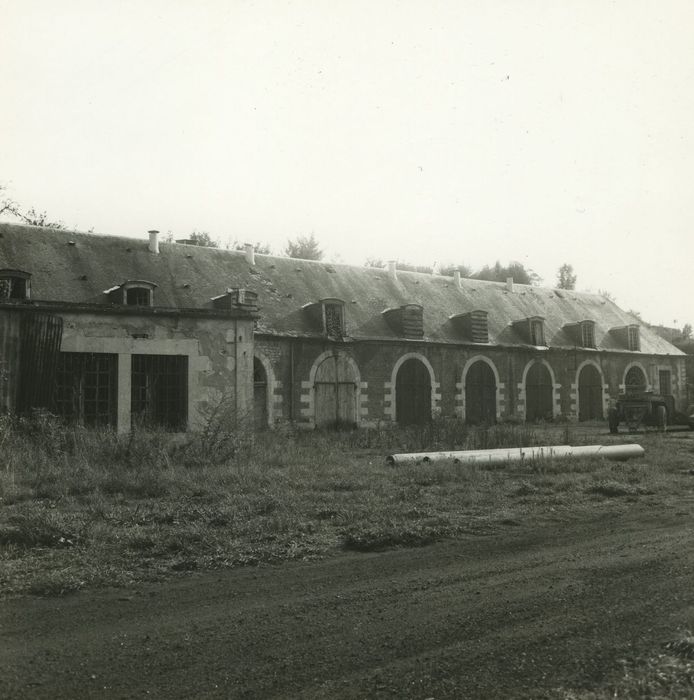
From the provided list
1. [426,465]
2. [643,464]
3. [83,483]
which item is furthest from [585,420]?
[83,483]

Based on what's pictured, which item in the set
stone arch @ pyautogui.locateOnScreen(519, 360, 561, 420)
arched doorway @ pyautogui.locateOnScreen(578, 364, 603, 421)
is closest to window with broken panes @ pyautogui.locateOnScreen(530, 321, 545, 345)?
stone arch @ pyautogui.locateOnScreen(519, 360, 561, 420)

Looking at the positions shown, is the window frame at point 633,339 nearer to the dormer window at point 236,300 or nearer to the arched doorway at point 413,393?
the arched doorway at point 413,393

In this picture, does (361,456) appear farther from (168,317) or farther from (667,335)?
(667,335)

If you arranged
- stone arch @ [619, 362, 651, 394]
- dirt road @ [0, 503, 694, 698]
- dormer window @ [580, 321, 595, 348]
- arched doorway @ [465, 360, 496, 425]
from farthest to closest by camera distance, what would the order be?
stone arch @ [619, 362, 651, 394] → dormer window @ [580, 321, 595, 348] → arched doorway @ [465, 360, 496, 425] → dirt road @ [0, 503, 694, 698]

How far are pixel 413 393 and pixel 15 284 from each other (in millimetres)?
13797

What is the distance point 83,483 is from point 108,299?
11562 mm

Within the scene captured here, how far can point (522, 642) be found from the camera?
12.8 feet

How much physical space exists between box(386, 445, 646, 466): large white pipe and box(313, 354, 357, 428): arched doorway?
10259 millimetres

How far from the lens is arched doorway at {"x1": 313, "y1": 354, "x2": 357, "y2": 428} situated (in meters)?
23.3

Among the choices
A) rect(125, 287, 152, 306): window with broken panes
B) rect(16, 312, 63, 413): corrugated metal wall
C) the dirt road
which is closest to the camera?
the dirt road

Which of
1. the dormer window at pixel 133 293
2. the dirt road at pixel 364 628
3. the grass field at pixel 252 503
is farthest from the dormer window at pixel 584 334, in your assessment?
the dirt road at pixel 364 628

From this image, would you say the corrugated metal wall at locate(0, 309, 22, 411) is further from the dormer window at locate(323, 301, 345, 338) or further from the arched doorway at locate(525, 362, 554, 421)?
the arched doorway at locate(525, 362, 554, 421)

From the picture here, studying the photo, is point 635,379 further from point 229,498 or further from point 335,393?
point 229,498

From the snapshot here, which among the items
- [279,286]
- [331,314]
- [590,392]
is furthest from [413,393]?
[590,392]
